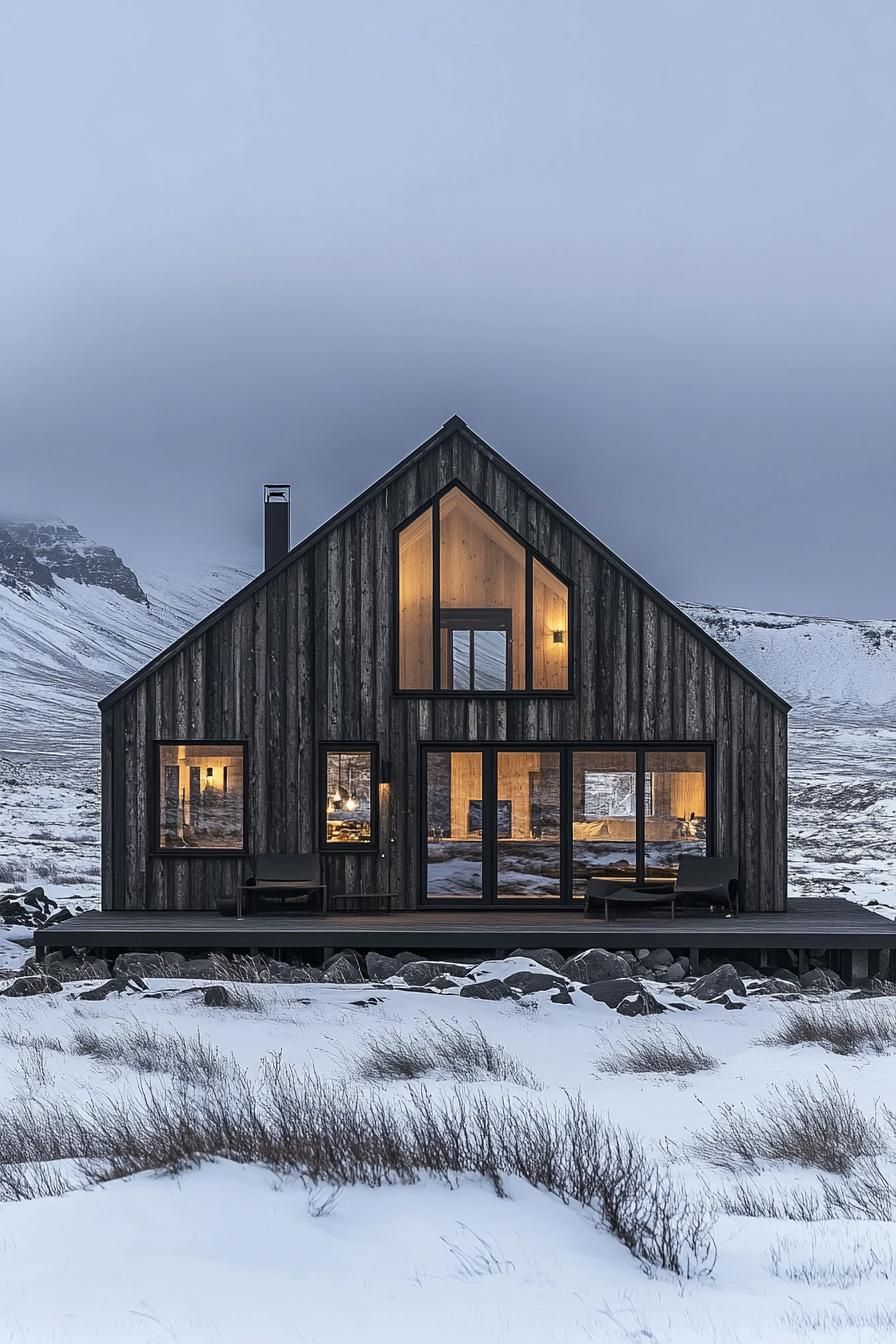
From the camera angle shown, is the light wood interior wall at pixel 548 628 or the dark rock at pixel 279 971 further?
the light wood interior wall at pixel 548 628

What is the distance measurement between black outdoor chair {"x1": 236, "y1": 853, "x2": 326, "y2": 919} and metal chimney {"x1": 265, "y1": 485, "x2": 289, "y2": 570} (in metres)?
3.64

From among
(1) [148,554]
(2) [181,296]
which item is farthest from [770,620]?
(1) [148,554]

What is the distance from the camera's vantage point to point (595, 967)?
31.3ft

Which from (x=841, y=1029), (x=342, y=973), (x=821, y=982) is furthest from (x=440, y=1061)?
(x=821, y=982)

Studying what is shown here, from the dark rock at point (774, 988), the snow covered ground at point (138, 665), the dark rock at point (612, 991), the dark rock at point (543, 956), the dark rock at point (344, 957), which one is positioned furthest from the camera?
the snow covered ground at point (138, 665)

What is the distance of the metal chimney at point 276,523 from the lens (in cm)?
1303

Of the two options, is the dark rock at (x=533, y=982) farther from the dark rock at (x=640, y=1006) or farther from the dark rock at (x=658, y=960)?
the dark rock at (x=658, y=960)

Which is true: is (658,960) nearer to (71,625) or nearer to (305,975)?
(305,975)

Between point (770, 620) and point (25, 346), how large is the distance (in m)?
95.6

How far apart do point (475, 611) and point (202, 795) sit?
3.46 meters

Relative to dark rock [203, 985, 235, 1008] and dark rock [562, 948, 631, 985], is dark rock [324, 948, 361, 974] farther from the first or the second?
dark rock [562, 948, 631, 985]

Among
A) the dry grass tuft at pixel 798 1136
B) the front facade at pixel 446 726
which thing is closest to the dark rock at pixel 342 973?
the front facade at pixel 446 726

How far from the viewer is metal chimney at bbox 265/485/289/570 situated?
Result: 13031 millimetres

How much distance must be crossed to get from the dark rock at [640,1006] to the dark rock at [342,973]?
7.63 ft
